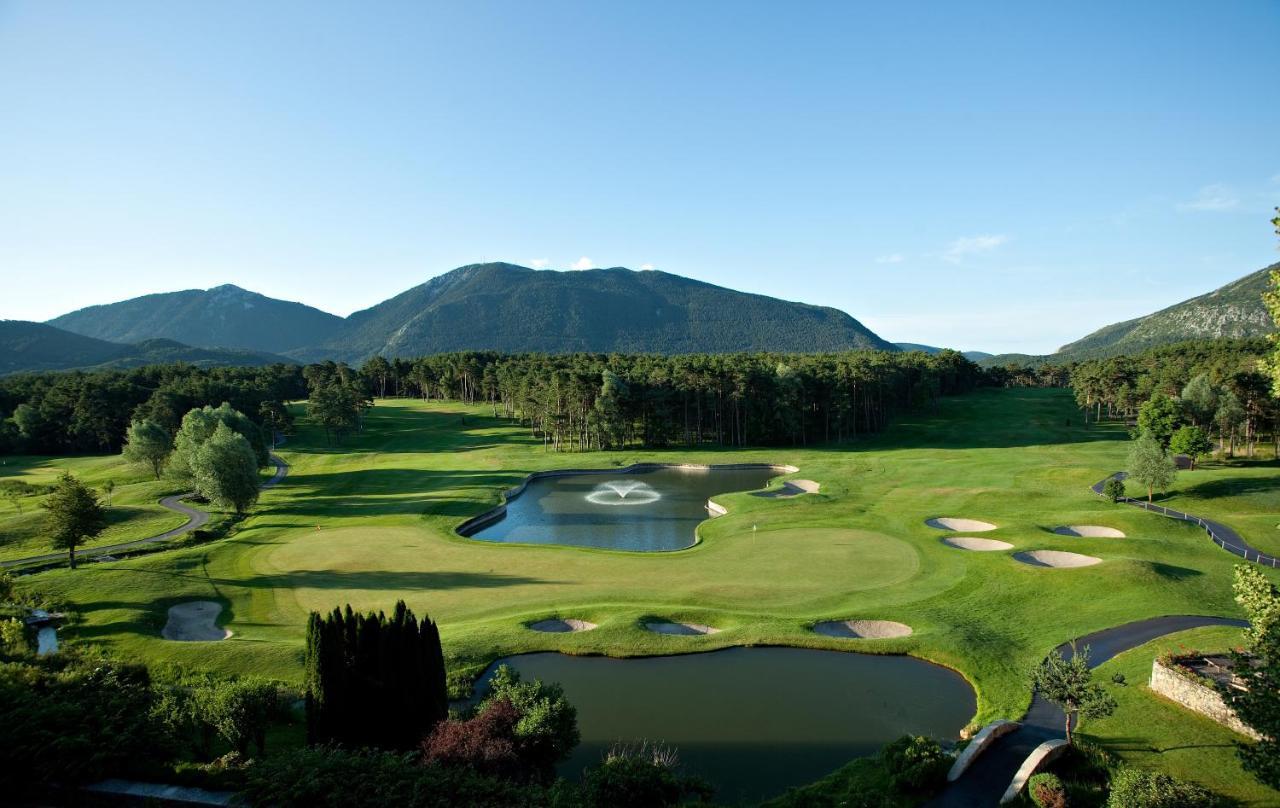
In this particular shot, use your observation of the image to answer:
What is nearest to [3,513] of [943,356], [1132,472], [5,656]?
[5,656]

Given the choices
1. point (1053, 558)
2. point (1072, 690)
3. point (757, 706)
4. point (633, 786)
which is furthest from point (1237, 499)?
point (633, 786)

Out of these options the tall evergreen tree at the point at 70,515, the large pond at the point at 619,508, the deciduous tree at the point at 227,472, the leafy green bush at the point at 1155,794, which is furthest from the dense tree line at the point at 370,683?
the deciduous tree at the point at 227,472

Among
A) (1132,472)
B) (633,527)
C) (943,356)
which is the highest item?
(943,356)

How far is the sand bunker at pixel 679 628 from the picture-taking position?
1219 inches

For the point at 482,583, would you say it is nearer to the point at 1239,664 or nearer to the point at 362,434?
the point at 1239,664

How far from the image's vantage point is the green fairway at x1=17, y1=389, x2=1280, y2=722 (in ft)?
95.4

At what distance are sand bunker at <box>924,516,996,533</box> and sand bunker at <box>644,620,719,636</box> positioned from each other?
27227 mm

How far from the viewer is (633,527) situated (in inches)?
2245

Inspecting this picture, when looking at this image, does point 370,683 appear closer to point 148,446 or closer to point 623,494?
point 623,494

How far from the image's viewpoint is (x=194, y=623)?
3344 centimetres

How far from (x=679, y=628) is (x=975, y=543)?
83.7 feet

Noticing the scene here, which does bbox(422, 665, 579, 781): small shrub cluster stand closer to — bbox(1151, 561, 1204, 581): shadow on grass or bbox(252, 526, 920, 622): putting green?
bbox(252, 526, 920, 622): putting green

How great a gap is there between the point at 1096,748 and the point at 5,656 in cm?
3586

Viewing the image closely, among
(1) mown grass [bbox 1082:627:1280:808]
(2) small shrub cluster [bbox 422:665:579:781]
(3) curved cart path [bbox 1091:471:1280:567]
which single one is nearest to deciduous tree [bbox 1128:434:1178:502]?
(3) curved cart path [bbox 1091:471:1280:567]
